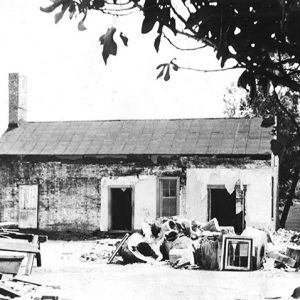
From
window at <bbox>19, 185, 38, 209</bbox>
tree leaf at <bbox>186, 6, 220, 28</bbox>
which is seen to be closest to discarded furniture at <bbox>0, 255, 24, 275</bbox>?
tree leaf at <bbox>186, 6, 220, 28</bbox>

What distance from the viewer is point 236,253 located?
A: 13.0 m

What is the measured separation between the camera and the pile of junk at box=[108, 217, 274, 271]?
42.5ft

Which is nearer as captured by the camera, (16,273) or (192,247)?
(16,273)

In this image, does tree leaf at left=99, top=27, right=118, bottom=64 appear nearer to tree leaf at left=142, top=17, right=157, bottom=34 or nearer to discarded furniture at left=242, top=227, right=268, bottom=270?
tree leaf at left=142, top=17, right=157, bottom=34

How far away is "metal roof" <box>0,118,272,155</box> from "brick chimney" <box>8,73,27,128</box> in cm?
46

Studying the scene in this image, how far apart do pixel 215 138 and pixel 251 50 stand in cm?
1821

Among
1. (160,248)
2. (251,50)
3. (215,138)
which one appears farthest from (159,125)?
(251,50)

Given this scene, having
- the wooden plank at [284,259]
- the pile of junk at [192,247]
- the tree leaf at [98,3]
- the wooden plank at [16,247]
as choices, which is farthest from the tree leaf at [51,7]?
the wooden plank at [284,259]

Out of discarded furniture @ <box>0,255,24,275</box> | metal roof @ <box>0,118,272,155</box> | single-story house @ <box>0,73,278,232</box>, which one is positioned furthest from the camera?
metal roof @ <box>0,118,272,155</box>

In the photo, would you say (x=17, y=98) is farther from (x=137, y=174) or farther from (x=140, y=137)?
(x=137, y=174)

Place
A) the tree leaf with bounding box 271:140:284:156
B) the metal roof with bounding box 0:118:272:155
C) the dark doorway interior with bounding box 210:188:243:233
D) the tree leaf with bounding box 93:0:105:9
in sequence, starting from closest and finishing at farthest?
the tree leaf with bounding box 93:0:105:9 < the tree leaf with bounding box 271:140:284:156 < the metal roof with bounding box 0:118:272:155 < the dark doorway interior with bounding box 210:188:243:233

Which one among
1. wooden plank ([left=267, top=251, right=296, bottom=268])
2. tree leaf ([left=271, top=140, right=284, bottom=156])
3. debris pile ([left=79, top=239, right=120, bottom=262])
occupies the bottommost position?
debris pile ([left=79, top=239, right=120, bottom=262])

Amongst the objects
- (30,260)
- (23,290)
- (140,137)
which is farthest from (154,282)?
(140,137)

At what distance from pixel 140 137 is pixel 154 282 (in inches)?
426
